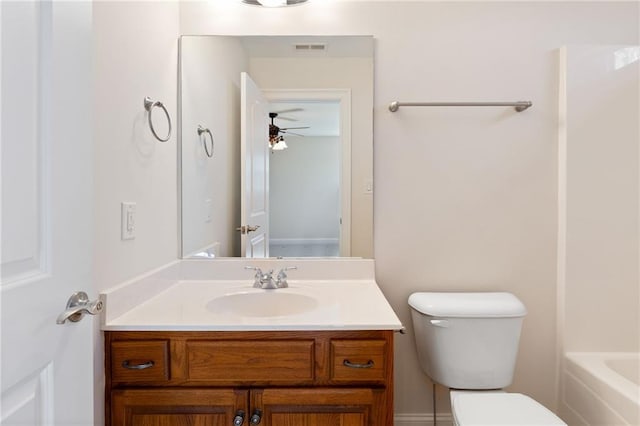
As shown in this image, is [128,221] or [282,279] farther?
[282,279]

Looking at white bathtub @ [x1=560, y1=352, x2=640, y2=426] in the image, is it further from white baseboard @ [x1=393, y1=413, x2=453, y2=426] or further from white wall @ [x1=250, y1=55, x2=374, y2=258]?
white wall @ [x1=250, y1=55, x2=374, y2=258]

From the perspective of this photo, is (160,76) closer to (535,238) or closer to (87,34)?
(87,34)

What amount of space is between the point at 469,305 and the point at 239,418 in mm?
976

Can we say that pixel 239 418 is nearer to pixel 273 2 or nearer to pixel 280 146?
pixel 280 146

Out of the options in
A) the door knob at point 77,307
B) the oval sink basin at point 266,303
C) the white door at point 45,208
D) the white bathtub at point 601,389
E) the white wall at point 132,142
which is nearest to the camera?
the white door at point 45,208

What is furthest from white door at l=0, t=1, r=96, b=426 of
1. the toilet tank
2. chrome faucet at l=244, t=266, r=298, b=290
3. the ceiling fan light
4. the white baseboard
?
the white baseboard

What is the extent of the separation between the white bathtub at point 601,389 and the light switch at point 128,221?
1.86 metres

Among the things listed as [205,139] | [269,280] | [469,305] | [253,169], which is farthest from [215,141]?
[469,305]

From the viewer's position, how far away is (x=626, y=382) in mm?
1509

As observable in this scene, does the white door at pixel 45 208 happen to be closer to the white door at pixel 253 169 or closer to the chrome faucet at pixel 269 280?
the chrome faucet at pixel 269 280

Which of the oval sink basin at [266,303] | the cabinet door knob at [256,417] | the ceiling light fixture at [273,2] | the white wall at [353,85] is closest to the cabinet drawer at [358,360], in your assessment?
the cabinet door knob at [256,417]

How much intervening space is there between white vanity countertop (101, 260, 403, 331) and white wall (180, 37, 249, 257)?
0.58 feet

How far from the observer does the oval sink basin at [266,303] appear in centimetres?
155

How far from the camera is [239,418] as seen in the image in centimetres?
117
